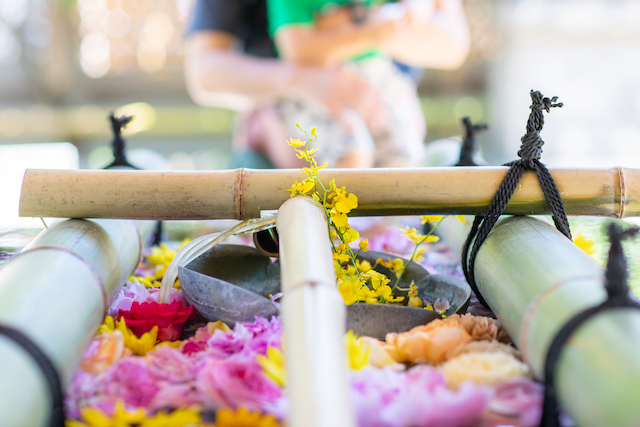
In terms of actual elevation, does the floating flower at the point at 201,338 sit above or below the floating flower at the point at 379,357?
above

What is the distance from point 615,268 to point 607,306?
0.07 feet

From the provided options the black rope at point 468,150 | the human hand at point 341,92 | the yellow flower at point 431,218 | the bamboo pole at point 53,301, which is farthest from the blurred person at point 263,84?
the bamboo pole at point 53,301

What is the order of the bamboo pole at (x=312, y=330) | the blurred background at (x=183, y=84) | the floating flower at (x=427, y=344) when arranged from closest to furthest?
1. the bamboo pole at (x=312, y=330)
2. the floating flower at (x=427, y=344)
3. the blurred background at (x=183, y=84)

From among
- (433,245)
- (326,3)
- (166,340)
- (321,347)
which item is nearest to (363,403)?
(321,347)

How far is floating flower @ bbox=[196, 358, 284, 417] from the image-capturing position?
269mm

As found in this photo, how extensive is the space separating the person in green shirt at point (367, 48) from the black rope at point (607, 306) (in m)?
0.68

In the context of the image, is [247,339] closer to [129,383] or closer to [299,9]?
[129,383]

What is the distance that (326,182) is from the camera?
414 millimetres

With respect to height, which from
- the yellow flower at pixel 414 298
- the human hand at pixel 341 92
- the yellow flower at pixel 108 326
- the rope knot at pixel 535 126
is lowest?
the yellow flower at pixel 108 326

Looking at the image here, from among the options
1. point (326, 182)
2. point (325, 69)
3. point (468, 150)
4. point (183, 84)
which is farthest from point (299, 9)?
point (183, 84)

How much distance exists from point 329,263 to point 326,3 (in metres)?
0.75

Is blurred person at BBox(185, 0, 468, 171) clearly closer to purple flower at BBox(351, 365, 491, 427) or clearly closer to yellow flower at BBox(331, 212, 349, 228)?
yellow flower at BBox(331, 212, 349, 228)

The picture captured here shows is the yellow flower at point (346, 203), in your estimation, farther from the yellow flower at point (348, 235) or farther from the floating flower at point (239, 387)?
the floating flower at point (239, 387)

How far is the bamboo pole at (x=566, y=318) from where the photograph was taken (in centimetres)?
23
